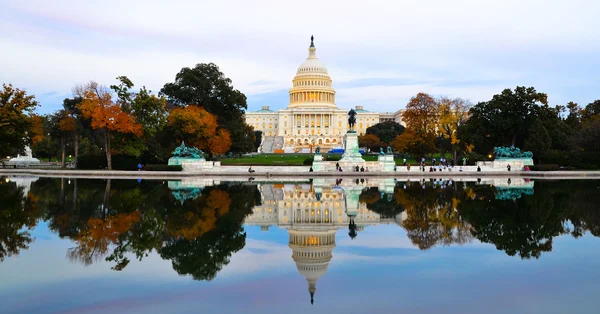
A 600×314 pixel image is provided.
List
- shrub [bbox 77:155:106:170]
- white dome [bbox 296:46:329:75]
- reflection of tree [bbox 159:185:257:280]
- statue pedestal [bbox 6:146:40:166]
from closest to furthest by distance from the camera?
reflection of tree [bbox 159:185:257:280] → shrub [bbox 77:155:106:170] → statue pedestal [bbox 6:146:40:166] → white dome [bbox 296:46:329:75]

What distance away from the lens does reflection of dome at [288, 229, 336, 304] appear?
9.28m

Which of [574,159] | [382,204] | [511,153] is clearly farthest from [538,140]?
[382,204]

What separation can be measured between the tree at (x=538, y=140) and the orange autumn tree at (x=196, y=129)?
29.0 m

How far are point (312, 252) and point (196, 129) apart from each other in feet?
128

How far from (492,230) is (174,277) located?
8.21 metres

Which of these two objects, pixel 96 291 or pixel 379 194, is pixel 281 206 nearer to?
pixel 379 194

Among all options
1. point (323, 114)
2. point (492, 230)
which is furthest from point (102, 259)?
point (323, 114)

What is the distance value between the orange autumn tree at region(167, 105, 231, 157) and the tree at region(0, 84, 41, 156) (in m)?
11.7

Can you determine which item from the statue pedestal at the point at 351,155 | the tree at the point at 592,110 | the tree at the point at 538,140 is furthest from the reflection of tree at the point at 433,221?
the tree at the point at 592,110

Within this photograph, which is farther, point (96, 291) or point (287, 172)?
point (287, 172)

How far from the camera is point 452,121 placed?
56.2m

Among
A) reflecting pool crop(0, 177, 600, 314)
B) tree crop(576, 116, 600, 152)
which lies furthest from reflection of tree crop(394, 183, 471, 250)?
tree crop(576, 116, 600, 152)

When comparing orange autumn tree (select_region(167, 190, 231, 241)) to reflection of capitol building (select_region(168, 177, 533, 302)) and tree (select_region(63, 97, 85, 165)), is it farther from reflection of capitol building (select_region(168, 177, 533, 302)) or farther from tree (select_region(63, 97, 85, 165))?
tree (select_region(63, 97, 85, 165))

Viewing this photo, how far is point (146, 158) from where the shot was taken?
47.2m
